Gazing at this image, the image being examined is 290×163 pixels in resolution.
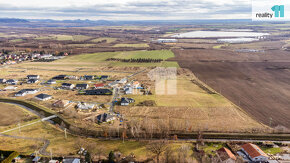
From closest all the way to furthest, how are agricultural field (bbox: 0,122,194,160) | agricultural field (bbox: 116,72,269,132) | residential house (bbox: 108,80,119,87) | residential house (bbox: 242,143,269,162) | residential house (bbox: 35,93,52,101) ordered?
residential house (bbox: 242,143,269,162)
agricultural field (bbox: 0,122,194,160)
agricultural field (bbox: 116,72,269,132)
residential house (bbox: 35,93,52,101)
residential house (bbox: 108,80,119,87)

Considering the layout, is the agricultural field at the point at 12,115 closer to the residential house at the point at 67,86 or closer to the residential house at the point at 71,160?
the residential house at the point at 67,86

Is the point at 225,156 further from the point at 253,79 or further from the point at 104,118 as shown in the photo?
the point at 253,79

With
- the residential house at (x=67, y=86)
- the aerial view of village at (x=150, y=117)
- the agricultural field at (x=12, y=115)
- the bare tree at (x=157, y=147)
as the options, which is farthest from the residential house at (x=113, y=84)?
the bare tree at (x=157, y=147)

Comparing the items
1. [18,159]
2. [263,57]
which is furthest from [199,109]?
[263,57]

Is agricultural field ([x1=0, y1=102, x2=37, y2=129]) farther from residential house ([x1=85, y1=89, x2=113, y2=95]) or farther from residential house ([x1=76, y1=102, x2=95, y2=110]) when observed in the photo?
residential house ([x1=85, y1=89, x2=113, y2=95])

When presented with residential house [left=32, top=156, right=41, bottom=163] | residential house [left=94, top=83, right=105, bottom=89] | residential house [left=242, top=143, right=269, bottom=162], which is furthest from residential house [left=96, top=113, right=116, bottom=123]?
residential house [left=242, top=143, right=269, bottom=162]

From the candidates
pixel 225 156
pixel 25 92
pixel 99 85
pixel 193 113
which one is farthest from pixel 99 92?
pixel 225 156

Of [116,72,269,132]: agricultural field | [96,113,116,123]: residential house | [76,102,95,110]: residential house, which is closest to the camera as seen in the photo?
[116,72,269,132]: agricultural field
